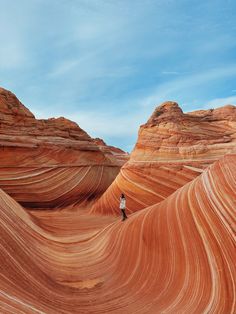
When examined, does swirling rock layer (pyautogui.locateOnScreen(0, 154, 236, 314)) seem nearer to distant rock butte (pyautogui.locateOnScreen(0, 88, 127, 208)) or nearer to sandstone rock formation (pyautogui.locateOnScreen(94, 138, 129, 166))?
distant rock butte (pyautogui.locateOnScreen(0, 88, 127, 208))

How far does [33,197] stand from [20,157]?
248 centimetres

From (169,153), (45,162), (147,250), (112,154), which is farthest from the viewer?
(112,154)

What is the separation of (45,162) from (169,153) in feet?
26.4

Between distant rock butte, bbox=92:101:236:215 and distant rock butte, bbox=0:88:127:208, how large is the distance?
3.50m

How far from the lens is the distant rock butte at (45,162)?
19125 mm

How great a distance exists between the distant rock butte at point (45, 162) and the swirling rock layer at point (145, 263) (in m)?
10.2

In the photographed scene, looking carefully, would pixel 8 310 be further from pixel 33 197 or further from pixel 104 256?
pixel 33 197

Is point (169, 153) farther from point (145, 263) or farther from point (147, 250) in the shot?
point (145, 263)

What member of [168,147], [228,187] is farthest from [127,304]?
[168,147]

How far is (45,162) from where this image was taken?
2059 centimetres

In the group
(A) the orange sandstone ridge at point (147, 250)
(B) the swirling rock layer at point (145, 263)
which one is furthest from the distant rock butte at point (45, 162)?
(B) the swirling rock layer at point (145, 263)

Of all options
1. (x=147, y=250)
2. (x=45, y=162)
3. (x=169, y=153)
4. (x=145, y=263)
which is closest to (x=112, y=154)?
(x=45, y=162)

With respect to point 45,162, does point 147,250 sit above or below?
below

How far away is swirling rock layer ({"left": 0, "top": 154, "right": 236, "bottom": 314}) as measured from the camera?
542 cm
